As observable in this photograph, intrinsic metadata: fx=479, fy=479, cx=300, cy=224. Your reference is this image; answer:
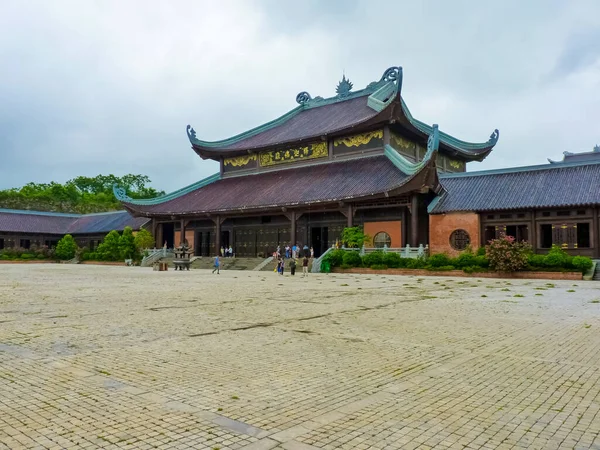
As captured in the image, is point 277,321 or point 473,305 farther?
point 473,305

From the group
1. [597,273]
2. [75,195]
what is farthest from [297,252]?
[75,195]

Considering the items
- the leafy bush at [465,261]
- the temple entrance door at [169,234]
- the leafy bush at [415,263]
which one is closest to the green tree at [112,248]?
the temple entrance door at [169,234]

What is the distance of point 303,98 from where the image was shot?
45.3 m

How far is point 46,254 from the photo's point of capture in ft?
157

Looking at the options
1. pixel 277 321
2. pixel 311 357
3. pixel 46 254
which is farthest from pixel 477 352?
pixel 46 254

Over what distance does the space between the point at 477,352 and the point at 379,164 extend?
26919 mm

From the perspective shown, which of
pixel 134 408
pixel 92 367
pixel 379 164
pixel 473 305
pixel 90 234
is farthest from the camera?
pixel 90 234

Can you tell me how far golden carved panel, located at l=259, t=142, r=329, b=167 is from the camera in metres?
36.6

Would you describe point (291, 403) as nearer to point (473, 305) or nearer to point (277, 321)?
point (277, 321)

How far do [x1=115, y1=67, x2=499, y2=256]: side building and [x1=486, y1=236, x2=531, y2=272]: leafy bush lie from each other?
5.39 meters

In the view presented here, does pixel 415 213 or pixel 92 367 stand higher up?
pixel 415 213

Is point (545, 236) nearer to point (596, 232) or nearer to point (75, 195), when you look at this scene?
point (596, 232)

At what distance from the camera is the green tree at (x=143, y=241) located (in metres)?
39.9

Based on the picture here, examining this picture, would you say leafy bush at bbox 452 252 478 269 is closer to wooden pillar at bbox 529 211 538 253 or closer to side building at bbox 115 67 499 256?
side building at bbox 115 67 499 256
